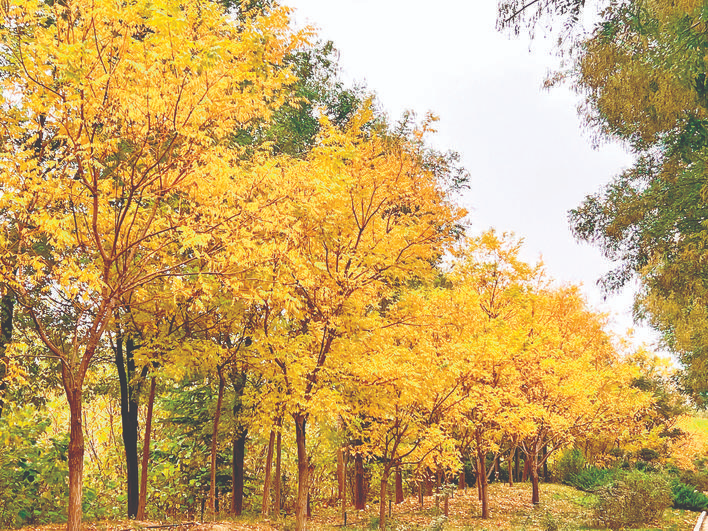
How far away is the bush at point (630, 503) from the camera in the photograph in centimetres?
1429

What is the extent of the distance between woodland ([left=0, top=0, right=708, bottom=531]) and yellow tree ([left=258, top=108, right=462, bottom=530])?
6 centimetres

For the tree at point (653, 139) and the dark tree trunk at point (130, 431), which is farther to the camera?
the dark tree trunk at point (130, 431)

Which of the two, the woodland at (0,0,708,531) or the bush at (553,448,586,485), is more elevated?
the woodland at (0,0,708,531)

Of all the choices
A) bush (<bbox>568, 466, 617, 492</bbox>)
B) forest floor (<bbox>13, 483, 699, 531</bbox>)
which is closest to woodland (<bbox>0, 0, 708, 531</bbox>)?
forest floor (<bbox>13, 483, 699, 531</bbox>)

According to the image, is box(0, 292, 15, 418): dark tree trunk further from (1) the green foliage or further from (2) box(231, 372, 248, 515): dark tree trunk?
(2) box(231, 372, 248, 515): dark tree trunk

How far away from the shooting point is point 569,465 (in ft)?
91.1

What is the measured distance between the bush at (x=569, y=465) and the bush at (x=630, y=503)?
12487 millimetres

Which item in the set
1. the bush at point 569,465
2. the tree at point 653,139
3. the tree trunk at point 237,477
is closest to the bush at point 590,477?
the bush at point 569,465

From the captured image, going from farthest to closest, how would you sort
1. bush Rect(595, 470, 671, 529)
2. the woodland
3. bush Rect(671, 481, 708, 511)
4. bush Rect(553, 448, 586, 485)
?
bush Rect(553, 448, 586, 485)
bush Rect(671, 481, 708, 511)
bush Rect(595, 470, 671, 529)
the woodland

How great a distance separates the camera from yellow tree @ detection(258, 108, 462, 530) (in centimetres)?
924

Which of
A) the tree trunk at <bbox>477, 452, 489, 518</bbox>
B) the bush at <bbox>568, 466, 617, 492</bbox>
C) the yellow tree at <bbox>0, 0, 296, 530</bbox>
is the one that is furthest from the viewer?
the bush at <bbox>568, 466, 617, 492</bbox>

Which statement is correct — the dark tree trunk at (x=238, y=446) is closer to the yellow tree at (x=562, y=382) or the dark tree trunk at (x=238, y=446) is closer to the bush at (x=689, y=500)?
the yellow tree at (x=562, y=382)

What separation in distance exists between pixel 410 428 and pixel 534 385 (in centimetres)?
720

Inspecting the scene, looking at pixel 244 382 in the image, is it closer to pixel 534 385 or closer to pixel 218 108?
pixel 218 108
